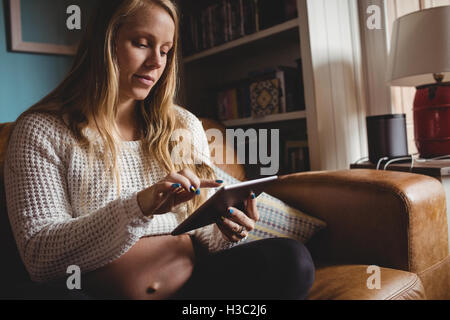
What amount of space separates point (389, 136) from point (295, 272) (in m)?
0.85

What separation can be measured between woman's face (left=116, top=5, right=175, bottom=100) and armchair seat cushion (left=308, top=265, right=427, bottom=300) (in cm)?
65

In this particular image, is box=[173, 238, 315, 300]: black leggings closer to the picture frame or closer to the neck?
the neck

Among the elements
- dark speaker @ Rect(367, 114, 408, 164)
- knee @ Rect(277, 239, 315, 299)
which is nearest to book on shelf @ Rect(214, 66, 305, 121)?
dark speaker @ Rect(367, 114, 408, 164)

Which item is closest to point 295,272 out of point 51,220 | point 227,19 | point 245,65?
point 51,220

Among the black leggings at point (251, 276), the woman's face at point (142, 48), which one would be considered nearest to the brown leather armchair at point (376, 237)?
the black leggings at point (251, 276)

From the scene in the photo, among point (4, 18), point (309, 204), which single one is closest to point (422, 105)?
point (309, 204)

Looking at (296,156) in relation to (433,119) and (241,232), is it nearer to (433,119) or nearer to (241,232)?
(433,119)

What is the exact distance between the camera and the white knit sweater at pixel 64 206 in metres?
0.75

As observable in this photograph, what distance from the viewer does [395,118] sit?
1.44 metres

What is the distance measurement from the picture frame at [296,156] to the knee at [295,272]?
94 centimetres

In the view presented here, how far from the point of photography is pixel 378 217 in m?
1.05

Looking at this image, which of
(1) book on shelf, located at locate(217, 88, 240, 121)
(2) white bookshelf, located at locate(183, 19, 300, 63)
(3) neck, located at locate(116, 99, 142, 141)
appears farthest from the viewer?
(1) book on shelf, located at locate(217, 88, 240, 121)

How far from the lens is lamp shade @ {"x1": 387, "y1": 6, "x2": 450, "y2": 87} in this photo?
1335mm

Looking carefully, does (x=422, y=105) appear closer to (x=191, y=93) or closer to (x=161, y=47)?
(x=161, y=47)
